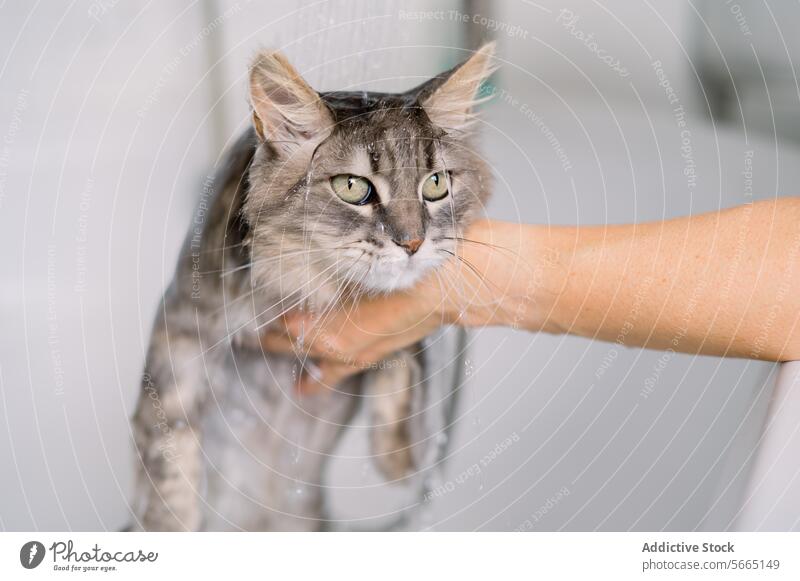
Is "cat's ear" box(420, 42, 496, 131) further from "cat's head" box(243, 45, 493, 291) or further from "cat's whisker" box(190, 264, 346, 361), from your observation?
"cat's whisker" box(190, 264, 346, 361)

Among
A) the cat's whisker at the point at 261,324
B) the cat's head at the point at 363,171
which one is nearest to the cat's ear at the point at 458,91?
the cat's head at the point at 363,171

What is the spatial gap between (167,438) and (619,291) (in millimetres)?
519

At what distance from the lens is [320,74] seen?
2.18 feet

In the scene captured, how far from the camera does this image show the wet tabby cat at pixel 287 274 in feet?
2.10

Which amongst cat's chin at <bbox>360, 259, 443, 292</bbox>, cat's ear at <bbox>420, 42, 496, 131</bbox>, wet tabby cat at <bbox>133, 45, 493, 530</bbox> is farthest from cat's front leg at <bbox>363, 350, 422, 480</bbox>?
cat's ear at <bbox>420, 42, 496, 131</bbox>

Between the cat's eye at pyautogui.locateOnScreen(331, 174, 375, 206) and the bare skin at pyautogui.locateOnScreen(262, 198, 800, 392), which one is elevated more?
the cat's eye at pyautogui.locateOnScreen(331, 174, 375, 206)

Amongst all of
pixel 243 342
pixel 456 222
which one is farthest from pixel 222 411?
pixel 456 222

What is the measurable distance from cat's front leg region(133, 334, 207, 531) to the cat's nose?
0.88 ft

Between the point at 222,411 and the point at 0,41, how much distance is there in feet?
1.48

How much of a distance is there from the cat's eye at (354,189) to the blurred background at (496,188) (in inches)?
4.1

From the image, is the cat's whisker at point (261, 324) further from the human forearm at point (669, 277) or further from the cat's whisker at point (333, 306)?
the human forearm at point (669, 277)

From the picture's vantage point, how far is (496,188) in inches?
28.3

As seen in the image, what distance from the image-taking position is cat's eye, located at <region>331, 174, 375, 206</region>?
647 millimetres

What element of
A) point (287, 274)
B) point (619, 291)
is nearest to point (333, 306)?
point (287, 274)
